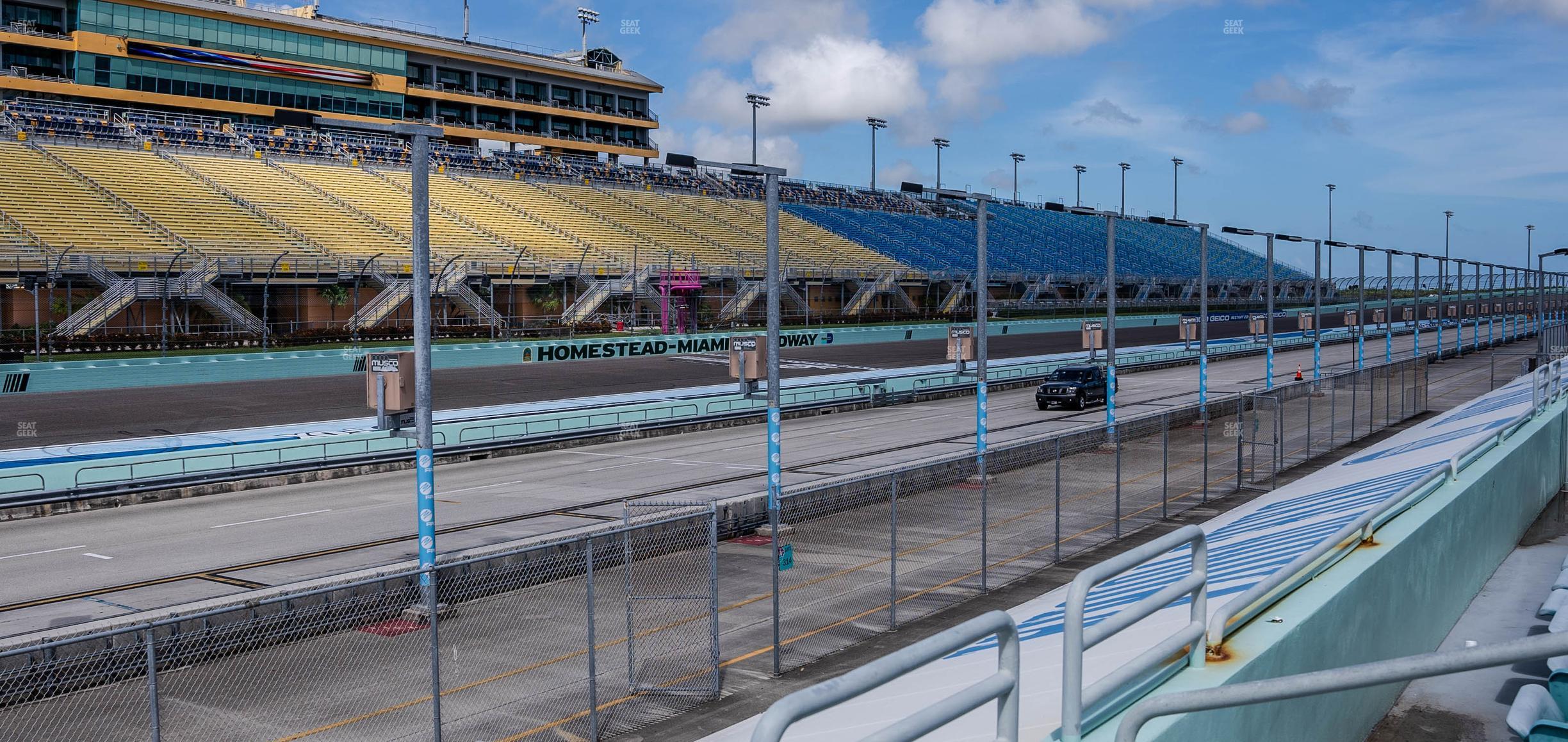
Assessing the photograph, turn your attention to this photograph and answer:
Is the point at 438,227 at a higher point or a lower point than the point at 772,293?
higher

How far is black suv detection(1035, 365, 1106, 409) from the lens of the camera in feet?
138

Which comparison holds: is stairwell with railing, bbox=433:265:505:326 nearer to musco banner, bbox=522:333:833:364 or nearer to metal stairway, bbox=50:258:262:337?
musco banner, bbox=522:333:833:364

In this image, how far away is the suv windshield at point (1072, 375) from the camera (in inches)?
1709

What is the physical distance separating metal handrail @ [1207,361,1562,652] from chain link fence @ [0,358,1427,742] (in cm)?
610

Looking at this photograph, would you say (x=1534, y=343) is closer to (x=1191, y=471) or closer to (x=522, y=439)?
(x=1191, y=471)

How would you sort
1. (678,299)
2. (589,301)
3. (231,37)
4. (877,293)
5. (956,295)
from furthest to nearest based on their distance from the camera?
1. (956,295)
2. (877,293)
3. (231,37)
4. (678,299)
5. (589,301)

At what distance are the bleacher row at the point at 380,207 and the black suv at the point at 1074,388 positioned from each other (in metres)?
30.9

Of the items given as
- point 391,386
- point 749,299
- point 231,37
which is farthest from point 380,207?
point 391,386

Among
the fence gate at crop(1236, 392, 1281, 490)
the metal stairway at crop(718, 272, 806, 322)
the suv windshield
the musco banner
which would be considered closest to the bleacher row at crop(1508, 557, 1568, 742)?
the fence gate at crop(1236, 392, 1281, 490)

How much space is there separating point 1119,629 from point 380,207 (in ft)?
239

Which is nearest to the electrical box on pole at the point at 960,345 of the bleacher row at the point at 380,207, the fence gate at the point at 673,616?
the fence gate at the point at 673,616

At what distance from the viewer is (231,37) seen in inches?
3241

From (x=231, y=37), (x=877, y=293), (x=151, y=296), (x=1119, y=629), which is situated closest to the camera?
(x=1119, y=629)

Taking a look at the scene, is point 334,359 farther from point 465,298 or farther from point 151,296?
point 465,298
